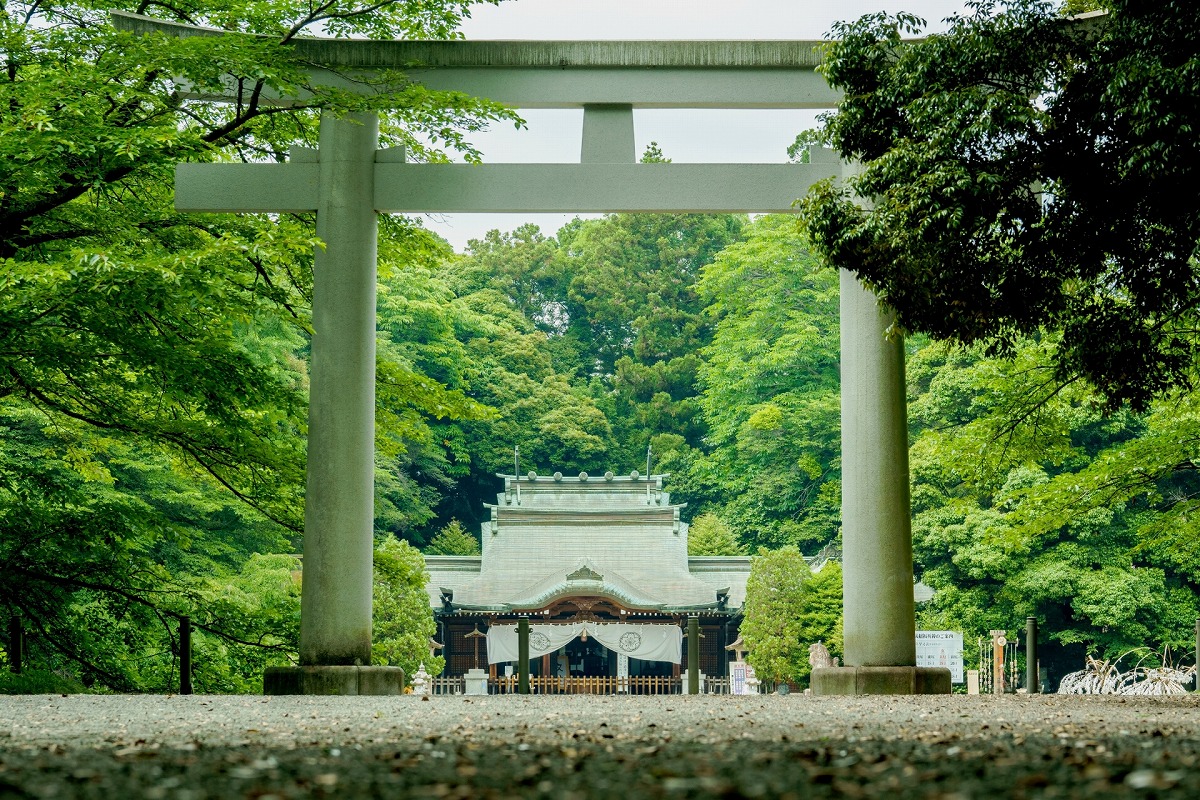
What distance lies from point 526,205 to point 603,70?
3.52 feet

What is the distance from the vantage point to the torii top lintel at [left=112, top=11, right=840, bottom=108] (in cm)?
869

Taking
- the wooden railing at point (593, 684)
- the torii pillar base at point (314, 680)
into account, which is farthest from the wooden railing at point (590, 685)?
the torii pillar base at point (314, 680)

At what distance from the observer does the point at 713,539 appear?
1120 inches

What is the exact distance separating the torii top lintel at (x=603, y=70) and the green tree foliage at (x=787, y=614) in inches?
533

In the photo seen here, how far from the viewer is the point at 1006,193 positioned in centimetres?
655

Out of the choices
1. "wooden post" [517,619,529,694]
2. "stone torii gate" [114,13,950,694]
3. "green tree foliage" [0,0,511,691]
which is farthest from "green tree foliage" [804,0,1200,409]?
"wooden post" [517,619,529,694]

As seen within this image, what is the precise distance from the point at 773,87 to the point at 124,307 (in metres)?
4.53

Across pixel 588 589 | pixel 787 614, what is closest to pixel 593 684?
pixel 588 589

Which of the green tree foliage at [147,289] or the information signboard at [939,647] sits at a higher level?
the green tree foliage at [147,289]

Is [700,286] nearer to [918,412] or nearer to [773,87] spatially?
[918,412]

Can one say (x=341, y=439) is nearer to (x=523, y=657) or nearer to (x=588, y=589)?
(x=523, y=657)

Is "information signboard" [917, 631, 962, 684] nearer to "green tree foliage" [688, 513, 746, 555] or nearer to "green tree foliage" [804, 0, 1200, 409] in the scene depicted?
"green tree foliage" [804, 0, 1200, 409]

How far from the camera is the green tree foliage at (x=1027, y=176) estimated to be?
6270 mm

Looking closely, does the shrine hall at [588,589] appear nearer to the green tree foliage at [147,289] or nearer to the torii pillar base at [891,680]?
the green tree foliage at [147,289]
